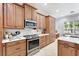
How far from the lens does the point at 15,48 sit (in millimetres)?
2785

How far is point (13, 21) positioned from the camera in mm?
3051

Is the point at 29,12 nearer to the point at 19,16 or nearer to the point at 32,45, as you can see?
the point at 19,16

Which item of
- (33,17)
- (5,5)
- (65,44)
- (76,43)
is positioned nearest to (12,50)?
(5,5)

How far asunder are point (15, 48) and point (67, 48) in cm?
131

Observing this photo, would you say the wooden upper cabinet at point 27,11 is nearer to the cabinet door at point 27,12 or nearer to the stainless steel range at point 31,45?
the cabinet door at point 27,12

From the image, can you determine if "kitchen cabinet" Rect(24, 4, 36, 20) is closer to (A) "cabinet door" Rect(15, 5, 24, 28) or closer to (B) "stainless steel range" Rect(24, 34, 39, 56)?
(A) "cabinet door" Rect(15, 5, 24, 28)

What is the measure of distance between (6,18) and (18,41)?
0.69m

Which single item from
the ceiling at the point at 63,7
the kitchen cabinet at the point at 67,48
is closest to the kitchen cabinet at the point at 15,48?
the kitchen cabinet at the point at 67,48

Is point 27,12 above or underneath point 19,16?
above

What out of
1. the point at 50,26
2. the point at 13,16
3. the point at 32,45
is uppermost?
the point at 13,16

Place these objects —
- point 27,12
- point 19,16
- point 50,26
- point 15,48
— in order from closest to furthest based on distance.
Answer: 1. point 15,48
2. point 19,16
3. point 27,12
4. point 50,26

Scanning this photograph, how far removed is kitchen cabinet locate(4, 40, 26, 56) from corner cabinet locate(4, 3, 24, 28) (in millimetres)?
509

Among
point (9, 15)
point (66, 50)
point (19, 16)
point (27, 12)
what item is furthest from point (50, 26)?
point (66, 50)

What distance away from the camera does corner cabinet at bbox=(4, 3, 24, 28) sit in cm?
275
